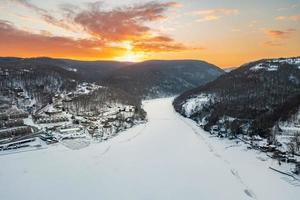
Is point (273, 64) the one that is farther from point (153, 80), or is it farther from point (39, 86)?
point (39, 86)

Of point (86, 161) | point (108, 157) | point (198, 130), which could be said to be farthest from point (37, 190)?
point (198, 130)

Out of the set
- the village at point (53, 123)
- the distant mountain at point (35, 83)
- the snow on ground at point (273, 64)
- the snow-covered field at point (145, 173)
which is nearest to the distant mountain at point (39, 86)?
the distant mountain at point (35, 83)

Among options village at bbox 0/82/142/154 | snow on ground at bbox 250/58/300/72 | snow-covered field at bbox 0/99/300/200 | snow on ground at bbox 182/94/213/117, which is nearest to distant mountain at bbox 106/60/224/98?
snow on ground at bbox 182/94/213/117

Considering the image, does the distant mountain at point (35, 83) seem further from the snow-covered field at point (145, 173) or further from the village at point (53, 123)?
the snow-covered field at point (145, 173)

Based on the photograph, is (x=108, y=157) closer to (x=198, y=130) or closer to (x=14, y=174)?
(x=14, y=174)

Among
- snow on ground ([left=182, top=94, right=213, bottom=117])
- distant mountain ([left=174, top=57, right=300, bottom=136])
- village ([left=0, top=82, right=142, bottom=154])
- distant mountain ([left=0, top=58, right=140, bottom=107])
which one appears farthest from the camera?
distant mountain ([left=0, top=58, right=140, bottom=107])

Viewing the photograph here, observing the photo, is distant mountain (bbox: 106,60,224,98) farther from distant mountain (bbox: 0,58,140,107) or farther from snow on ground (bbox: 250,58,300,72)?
snow on ground (bbox: 250,58,300,72)

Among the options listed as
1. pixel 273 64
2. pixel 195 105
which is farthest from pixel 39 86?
pixel 273 64
